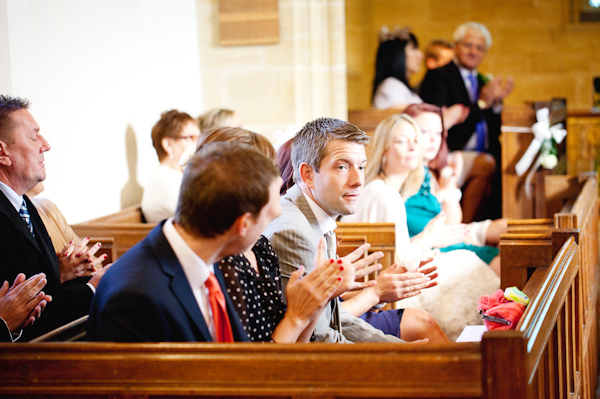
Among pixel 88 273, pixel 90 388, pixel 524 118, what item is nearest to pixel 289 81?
pixel 524 118

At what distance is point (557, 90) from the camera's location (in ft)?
32.5

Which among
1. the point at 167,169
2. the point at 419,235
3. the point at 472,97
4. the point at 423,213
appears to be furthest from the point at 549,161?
the point at 167,169

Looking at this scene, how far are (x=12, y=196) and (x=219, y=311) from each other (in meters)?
1.08

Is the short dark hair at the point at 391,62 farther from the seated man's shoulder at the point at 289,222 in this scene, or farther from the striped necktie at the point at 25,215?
the striped necktie at the point at 25,215

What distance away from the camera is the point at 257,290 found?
6.21 ft

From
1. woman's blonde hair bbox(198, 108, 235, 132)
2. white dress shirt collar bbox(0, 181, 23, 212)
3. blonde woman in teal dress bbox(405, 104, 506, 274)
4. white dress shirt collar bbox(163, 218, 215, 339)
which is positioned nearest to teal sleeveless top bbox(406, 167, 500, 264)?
blonde woman in teal dress bbox(405, 104, 506, 274)

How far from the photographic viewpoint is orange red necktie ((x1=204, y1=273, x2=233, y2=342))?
63.3 inches

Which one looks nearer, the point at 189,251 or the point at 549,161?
the point at 189,251

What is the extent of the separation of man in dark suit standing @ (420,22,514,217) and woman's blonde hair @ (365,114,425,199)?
199 cm

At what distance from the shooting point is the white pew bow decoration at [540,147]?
535 cm

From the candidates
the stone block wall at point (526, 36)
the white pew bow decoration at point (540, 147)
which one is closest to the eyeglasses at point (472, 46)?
the white pew bow decoration at point (540, 147)

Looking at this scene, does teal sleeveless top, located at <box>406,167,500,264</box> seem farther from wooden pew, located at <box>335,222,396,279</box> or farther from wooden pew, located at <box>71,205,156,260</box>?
wooden pew, located at <box>71,205,156,260</box>

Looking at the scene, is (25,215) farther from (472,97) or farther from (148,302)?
(472,97)

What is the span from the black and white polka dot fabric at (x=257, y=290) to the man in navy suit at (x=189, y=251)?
0.69ft
